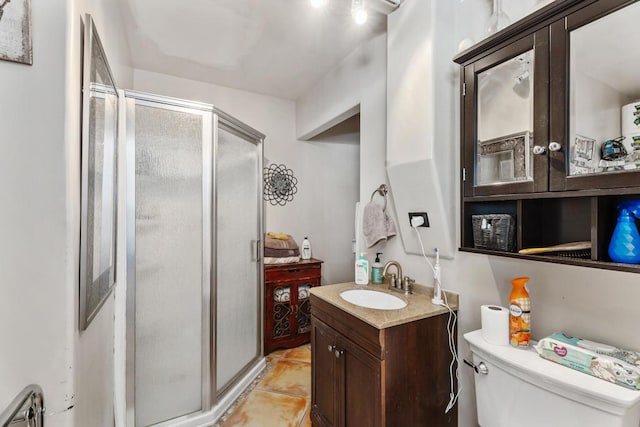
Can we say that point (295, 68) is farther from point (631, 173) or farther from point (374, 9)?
point (631, 173)

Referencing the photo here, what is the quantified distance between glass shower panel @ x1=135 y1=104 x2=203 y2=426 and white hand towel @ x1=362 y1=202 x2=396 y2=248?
3.65 ft

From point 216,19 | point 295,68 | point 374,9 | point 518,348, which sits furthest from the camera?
point 295,68

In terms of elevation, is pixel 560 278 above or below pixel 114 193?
below

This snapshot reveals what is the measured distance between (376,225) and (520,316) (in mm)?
944

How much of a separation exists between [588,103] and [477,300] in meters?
0.91

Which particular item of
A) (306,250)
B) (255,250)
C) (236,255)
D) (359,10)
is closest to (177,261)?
(236,255)

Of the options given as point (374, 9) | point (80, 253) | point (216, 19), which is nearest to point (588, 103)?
point (374, 9)

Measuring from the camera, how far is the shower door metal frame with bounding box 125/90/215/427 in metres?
1.66

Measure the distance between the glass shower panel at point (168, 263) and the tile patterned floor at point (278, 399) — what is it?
32 cm

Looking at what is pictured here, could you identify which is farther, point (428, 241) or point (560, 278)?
point (428, 241)

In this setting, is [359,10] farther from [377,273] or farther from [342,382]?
[342,382]

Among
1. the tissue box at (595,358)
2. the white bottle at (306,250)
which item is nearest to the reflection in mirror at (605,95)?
the tissue box at (595,358)

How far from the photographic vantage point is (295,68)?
2537 millimetres

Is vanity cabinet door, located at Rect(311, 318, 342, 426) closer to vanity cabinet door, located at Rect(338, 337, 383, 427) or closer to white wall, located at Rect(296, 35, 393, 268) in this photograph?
vanity cabinet door, located at Rect(338, 337, 383, 427)
